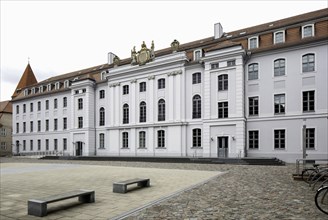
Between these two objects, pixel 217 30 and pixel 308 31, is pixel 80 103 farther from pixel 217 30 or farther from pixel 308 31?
pixel 308 31

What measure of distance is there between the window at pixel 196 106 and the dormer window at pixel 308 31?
38.8 feet

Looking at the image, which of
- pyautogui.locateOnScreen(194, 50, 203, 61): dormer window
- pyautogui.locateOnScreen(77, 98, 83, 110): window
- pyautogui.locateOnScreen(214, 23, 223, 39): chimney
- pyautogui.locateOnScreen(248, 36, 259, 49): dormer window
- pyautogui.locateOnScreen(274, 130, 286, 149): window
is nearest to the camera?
pyautogui.locateOnScreen(274, 130, 286, 149): window

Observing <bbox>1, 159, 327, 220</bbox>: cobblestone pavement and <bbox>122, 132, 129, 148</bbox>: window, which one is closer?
<bbox>1, 159, 327, 220</bbox>: cobblestone pavement

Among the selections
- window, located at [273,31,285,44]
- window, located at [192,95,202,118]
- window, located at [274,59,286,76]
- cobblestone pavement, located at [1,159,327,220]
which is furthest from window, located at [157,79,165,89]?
cobblestone pavement, located at [1,159,327,220]

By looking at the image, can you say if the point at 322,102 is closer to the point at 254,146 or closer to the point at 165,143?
the point at 254,146

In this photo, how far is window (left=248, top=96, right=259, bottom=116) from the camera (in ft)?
87.9

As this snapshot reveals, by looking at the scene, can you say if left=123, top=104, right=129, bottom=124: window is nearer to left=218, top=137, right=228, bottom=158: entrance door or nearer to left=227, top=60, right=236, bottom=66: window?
left=218, top=137, right=228, bottom=158: entrance door

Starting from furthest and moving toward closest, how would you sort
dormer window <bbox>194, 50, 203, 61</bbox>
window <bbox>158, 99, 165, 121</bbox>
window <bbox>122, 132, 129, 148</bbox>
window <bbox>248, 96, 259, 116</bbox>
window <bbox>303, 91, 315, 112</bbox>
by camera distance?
window <bbox>122, 132, 129, 148</bbox> < window <bbox>158, 99, 165, 121</bbox> < dormer window <bbox>194, 50, 203, 61</bbox> < window <bbox>248, 96, 259, 116</bbox> < window <bbox>303, 91, 315, 112</bbox>

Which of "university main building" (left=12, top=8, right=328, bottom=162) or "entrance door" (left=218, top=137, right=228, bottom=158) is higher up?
"university main building" (left=12, top=8, right=328, bottom=162)

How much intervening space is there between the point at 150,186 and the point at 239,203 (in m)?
4.36

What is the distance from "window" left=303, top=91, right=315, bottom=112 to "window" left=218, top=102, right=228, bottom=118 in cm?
707

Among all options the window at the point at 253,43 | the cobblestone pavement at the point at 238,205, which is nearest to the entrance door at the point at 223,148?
the window at the point at 253,43

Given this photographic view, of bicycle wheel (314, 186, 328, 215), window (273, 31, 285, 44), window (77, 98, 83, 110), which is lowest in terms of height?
bicycle wheel (314, 186, 328, 215)

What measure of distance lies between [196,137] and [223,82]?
666cm
